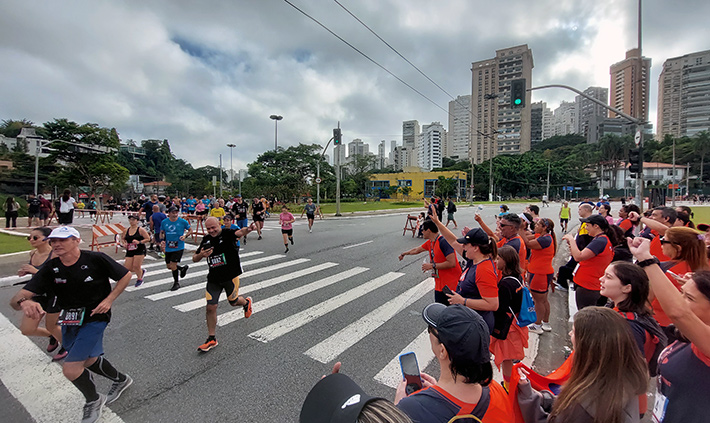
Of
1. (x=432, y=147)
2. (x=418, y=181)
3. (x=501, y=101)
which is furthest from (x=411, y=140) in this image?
(x=418, y=181)

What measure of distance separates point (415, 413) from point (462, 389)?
245 mm

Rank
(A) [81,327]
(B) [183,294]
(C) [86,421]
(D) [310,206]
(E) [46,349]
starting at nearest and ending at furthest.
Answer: (C) [86,421], (A) [81,327], (E) [46,349], (B) [183,294], (D) [310,206]

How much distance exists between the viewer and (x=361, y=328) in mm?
4852

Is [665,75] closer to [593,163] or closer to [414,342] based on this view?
[593,163]

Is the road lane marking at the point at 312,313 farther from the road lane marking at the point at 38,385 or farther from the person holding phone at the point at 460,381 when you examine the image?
the person holding phone at the point at 460,381

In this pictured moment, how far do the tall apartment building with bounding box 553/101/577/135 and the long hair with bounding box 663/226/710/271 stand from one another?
180m

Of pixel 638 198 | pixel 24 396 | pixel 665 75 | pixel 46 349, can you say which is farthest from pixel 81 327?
pixel 665 75

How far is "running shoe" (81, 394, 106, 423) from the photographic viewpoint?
279cm

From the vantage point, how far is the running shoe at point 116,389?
10.2 feet

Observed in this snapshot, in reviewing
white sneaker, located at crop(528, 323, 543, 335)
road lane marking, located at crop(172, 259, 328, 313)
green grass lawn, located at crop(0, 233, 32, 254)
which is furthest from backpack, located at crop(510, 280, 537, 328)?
green grass lawn, located at crop(0, 233, 32, 254)

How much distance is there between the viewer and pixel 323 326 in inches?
193

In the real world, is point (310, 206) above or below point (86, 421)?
above

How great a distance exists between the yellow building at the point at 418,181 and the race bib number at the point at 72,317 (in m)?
71.7

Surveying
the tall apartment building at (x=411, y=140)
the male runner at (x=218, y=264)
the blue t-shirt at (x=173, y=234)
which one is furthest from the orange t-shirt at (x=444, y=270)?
the tall apartment building at (x=411, y=140)
